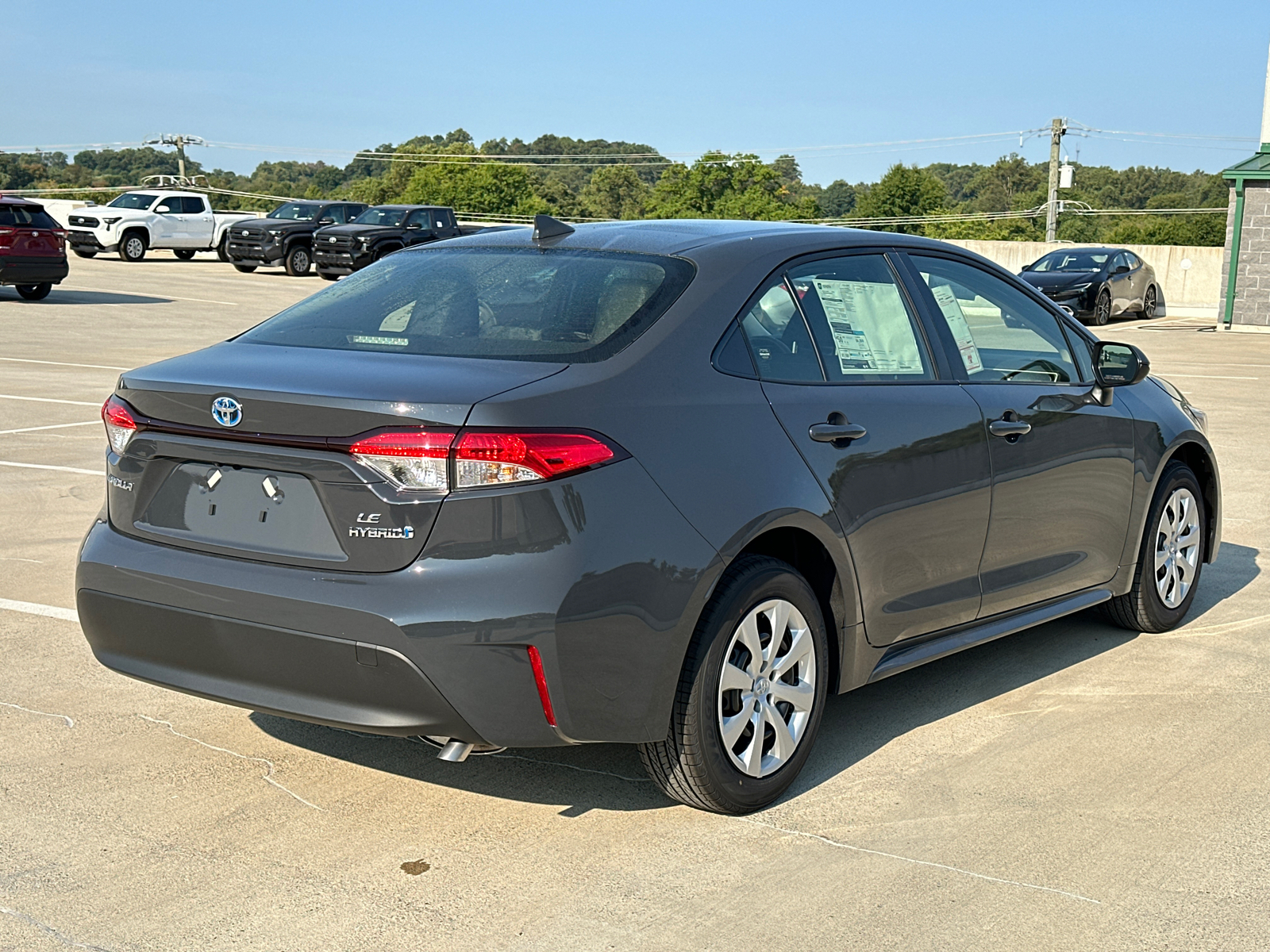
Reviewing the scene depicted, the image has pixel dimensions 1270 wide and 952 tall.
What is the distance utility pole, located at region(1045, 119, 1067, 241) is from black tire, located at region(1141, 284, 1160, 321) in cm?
2906

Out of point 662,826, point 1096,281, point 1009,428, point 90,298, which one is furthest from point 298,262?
point 662,826

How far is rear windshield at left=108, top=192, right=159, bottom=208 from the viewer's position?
37719 mm

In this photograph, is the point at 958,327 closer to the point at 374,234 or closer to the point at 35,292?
the point at 35,292

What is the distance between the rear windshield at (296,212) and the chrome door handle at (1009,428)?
33839 mm

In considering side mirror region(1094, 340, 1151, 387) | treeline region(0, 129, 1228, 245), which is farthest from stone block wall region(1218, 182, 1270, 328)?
treeline region(0, 129, 1228, 245)

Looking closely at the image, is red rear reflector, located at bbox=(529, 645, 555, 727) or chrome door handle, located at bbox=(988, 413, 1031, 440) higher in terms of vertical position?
chrome door handle, located at bbox=(988, 413, 1031, 440)

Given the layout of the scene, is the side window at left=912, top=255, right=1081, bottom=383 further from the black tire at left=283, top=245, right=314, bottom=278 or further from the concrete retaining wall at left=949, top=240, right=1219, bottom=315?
the black tire at left=283, top=245, right=314, bottom=278

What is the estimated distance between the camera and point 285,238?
3566 centimetres

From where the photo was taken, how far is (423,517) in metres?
3.42

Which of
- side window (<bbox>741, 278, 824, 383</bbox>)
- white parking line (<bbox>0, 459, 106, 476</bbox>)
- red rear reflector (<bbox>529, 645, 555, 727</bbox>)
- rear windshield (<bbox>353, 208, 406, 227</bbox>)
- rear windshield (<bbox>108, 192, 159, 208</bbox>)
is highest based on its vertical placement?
rear windshield (<bbox>108, 192, 159, 208</bbox>)

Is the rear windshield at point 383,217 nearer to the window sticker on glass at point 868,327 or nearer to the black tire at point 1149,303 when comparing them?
the black tire at point 1149,303

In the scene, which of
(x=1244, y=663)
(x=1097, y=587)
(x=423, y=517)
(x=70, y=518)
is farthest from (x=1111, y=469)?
(x=70, y=518)

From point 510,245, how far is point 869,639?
5.55 feet

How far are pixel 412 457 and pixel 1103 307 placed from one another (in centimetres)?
2564
